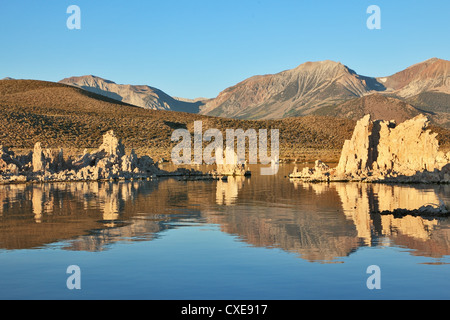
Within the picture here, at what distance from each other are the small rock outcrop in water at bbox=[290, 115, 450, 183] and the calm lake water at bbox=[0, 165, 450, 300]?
17.0m

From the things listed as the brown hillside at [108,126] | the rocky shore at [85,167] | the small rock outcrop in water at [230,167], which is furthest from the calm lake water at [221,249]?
the brown hillside at [108,126]

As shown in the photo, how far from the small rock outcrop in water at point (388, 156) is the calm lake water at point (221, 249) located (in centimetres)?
1704

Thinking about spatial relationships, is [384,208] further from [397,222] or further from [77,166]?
[77,166]

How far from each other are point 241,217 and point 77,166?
32515mm

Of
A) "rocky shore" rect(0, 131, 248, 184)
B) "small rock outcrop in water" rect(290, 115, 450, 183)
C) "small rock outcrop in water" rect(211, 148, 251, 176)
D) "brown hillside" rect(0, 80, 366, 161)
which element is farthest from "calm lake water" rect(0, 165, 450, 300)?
"brown hillside" rect(0, 80, 366, 161)

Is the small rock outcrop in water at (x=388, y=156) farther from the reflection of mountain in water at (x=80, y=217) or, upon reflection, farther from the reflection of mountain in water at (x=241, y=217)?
the reflection of mountain in water at (x=80, y=217)

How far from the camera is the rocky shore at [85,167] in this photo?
164 feet

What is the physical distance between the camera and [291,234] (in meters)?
20.0

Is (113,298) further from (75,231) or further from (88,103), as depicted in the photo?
(88,103)

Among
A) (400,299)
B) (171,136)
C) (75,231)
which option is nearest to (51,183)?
(75,231)

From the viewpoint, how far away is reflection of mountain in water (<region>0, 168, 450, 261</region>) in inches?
727

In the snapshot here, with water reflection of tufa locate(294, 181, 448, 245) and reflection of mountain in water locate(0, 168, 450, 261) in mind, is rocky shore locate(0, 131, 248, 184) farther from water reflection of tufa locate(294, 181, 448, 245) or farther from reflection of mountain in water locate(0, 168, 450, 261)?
water reflection of tufa locate(294, 181, 448, 245)

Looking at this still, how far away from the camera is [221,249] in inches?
680

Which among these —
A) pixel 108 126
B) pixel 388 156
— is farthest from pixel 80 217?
pixel 108 126
